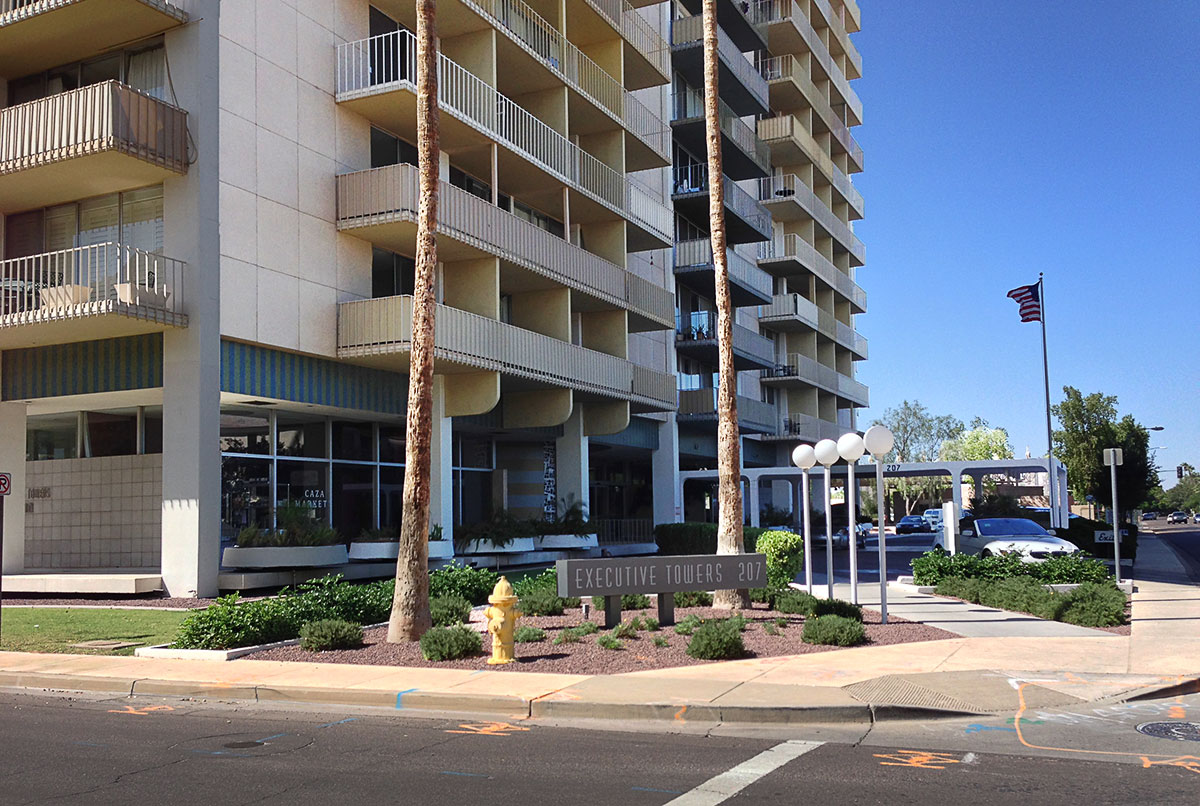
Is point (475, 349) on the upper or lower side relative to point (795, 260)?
lower

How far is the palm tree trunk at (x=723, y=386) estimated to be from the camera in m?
16.8

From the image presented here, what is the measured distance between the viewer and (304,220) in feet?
72.4

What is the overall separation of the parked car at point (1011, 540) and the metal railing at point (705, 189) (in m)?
15.4

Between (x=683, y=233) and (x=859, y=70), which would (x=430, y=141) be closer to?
(x=683, y=233)

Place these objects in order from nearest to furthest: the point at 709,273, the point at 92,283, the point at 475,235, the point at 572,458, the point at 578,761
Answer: the point at 578,761
the point at 92,283
the point at 475,235
the point at 572,458
the point at 709,273

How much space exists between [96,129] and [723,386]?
12136 millimetres

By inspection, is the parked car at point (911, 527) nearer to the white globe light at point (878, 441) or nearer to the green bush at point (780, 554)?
the green bush at point (780, 554)

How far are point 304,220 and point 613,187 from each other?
11.8 metres

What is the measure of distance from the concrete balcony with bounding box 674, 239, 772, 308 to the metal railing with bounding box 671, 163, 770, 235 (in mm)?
1582

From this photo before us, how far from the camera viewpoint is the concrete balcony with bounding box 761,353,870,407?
5038 centimetres

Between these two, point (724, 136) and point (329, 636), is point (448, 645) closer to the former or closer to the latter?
point (329, 636)

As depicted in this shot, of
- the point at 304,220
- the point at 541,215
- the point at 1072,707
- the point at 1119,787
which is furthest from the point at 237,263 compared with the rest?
the point at 1119,787

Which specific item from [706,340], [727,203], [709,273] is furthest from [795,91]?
[706,340]

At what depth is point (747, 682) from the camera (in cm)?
1076
